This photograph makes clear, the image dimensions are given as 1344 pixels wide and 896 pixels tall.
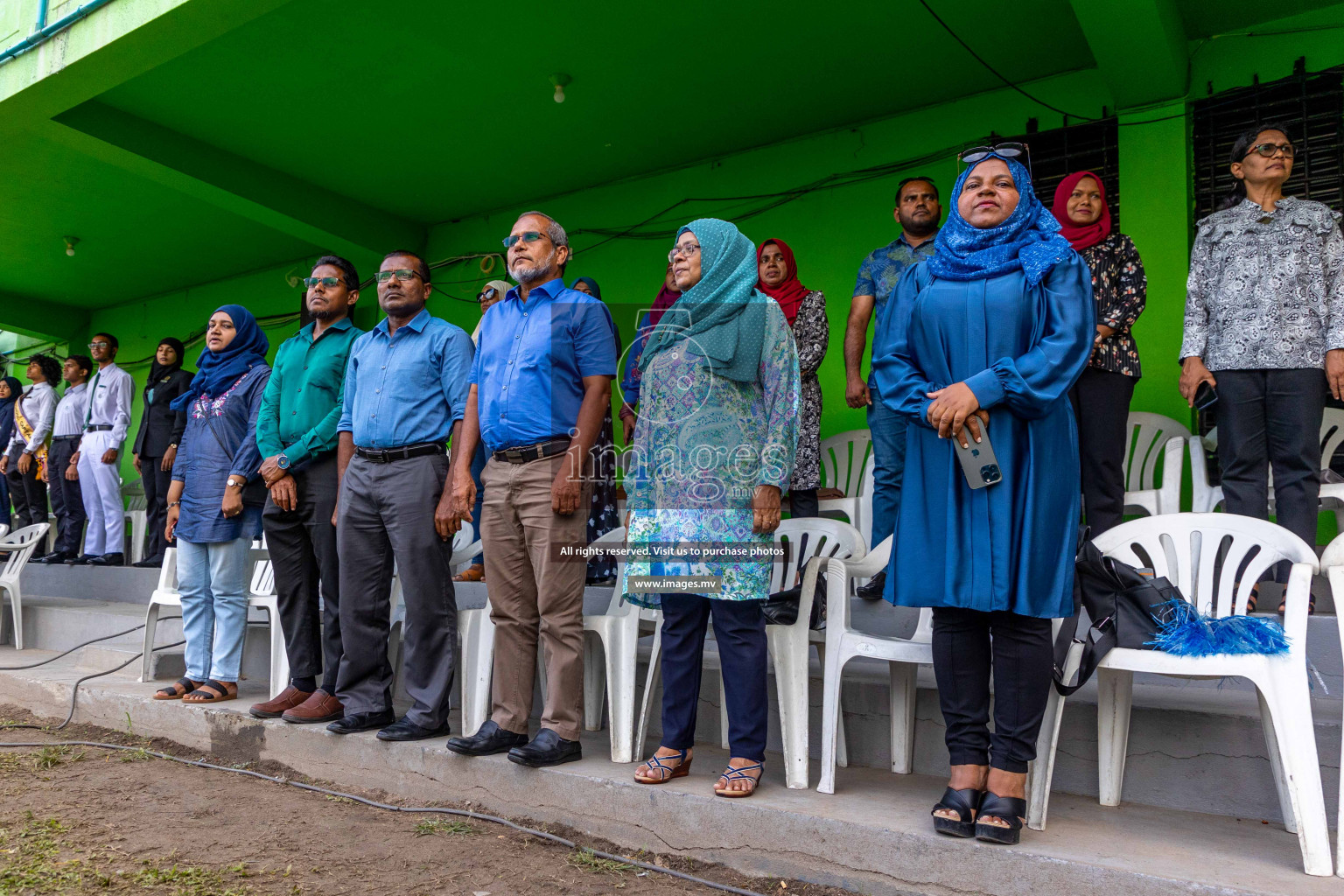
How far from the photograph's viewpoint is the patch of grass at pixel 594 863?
2615mm

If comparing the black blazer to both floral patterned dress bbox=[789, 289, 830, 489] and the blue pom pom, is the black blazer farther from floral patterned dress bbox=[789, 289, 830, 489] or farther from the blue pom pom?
the blue pom pom

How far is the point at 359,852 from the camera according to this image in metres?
2.78

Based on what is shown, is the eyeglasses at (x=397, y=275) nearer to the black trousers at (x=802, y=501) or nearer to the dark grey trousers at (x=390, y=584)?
the dark grey trousers at (x=390, y=584)

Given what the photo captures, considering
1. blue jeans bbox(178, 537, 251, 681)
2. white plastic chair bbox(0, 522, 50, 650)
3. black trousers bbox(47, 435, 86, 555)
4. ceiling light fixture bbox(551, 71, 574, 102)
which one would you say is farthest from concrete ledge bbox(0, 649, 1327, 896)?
black trousers bbox(47, 435, 86, 555)

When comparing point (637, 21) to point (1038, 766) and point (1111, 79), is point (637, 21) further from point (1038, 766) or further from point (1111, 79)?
point (1038, 766)

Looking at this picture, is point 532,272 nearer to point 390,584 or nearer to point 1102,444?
point 390,584

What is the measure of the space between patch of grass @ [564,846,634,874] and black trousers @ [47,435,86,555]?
6.97 metres

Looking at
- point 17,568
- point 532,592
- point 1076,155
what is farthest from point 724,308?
point 17,568

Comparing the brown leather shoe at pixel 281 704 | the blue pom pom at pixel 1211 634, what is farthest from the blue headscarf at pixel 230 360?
the blue pom pom at pixel 1211 634

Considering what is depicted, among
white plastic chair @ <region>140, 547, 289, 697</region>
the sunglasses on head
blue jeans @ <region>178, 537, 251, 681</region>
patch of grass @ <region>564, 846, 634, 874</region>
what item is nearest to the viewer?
the sunglasses on head

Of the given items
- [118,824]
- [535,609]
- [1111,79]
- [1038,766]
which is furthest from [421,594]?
[1111,79]

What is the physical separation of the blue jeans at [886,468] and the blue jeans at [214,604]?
113 inches

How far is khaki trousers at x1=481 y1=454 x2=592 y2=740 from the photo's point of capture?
3.13 meters

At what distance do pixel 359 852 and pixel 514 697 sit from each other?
686 millimetres
